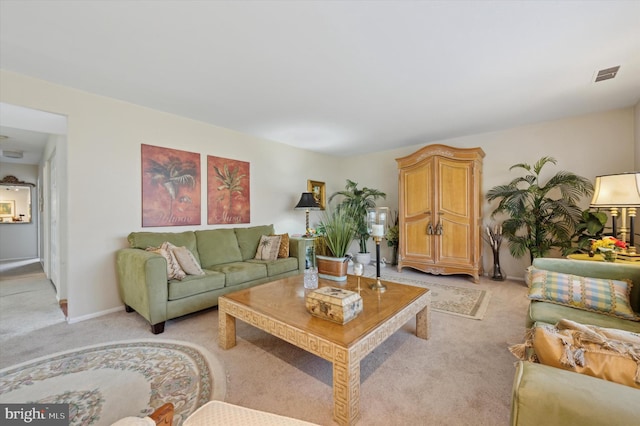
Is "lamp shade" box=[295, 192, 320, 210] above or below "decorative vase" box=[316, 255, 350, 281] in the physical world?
above

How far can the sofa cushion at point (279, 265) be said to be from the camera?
3.31 meters

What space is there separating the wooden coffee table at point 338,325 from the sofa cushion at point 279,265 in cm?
92

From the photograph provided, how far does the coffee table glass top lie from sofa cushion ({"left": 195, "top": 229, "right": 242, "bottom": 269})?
1.31 metres

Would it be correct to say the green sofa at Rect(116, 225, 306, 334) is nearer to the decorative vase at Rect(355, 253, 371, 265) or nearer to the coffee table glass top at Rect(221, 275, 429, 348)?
the coffee table glass top at Rect(221, 275, 429, 348)

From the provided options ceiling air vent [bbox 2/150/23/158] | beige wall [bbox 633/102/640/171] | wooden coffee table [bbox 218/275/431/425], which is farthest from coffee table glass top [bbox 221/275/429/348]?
ceiling air vent [bbox 2/150/23/158]

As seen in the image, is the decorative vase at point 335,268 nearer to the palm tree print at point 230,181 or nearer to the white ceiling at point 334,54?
the white ceiling at point 334,54

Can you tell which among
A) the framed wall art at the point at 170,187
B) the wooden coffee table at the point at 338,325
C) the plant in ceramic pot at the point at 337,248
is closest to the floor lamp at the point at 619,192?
the wooden coffee table at the point at 338,325

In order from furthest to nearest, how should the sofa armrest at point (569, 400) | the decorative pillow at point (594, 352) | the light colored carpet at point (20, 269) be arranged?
the light colored carpet at point (20, 269) → the decorative pillow at point (594, 352) → the sofa armrest at point (569, 400)

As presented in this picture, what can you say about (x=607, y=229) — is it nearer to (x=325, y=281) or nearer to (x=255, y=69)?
(x=325, y=281)

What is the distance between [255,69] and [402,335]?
2.67 m

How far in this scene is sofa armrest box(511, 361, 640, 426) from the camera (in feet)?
1.88

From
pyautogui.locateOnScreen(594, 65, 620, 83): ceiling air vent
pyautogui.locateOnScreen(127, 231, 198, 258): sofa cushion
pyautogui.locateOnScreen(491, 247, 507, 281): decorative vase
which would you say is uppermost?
pyautogui.locateOnScreen(594, 65, 620, 83): ceiling air vent

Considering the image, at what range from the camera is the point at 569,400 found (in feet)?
1.99

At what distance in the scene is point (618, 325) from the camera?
4.81 ft
